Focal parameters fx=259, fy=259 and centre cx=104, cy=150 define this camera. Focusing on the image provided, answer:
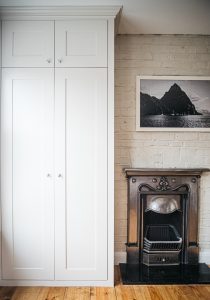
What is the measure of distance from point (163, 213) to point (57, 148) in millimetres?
1316

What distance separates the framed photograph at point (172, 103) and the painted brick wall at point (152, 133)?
7cm

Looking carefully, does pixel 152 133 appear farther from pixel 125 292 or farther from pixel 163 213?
pixel 125 292

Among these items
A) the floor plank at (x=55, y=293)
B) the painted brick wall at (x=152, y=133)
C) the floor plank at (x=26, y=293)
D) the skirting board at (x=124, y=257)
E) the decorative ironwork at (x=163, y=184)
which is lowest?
the floor plank at (x=26, y=293)

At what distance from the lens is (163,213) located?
2.74 m

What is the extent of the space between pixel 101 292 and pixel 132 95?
1956 millimetres

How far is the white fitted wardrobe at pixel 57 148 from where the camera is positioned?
2318 mm

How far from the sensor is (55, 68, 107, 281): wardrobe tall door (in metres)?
2.33

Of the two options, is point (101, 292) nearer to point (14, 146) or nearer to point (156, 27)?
point (14, 146)

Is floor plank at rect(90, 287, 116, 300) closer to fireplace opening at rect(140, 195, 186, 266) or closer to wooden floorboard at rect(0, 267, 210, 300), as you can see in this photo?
wooden floorboard at rect(0, 267, 210, 300)

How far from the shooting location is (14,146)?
2.34m

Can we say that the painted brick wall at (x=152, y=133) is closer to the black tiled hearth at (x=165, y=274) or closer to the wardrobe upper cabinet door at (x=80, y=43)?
the black tiled hearth at (x=165, y=274)

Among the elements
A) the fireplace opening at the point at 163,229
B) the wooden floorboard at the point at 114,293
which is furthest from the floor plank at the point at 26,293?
the fireplace opening at the point at 163,229

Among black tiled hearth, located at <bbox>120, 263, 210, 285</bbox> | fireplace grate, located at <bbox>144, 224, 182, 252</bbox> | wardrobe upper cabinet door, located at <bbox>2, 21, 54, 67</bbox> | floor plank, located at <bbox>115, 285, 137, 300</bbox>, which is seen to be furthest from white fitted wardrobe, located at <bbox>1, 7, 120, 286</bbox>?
fireplace grate, located at <bbox>144, 224, 182, 252</bbox>

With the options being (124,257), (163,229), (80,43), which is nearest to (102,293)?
(124,257)
